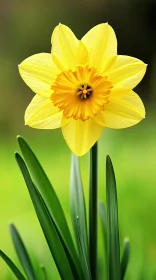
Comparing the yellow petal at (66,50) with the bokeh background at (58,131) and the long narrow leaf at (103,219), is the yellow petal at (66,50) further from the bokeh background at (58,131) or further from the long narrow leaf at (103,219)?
the bokeh background at (58,131)

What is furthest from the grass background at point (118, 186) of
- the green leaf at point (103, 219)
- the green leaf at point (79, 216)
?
the green leaf at point (79, 216)

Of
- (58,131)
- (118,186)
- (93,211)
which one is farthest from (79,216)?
(58,131)

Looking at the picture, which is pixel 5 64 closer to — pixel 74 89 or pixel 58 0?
pixel 58 0

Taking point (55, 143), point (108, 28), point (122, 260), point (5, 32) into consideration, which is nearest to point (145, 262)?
point (122, 260)

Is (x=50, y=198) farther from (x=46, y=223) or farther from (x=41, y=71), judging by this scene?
(x=41, y=71)

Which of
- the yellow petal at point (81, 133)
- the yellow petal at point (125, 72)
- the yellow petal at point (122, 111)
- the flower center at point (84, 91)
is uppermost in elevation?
the yellow petal at point (125, 72)

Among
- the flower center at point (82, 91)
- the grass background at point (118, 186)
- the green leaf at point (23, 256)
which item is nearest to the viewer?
the flower center at point (82, 91)

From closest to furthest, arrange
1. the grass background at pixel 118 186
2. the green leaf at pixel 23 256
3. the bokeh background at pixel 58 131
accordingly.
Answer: the green leaf at pixel 23 256
the grass background at pixel 118 186
the bokeh background at pixel 58 131
